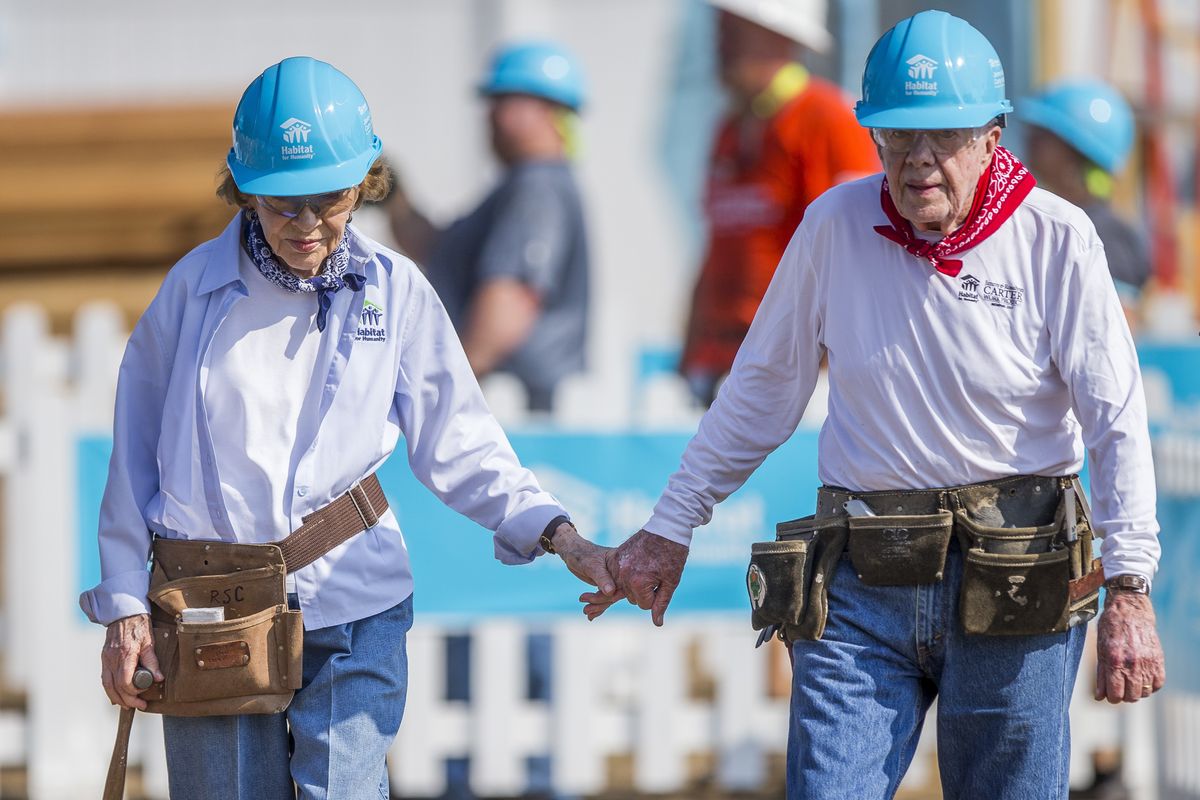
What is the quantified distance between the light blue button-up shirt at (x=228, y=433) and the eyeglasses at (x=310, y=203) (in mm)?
134

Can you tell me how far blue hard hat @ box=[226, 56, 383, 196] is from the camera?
10.8ft

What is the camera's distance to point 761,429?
3.71 meters

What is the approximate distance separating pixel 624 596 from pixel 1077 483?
1.02m

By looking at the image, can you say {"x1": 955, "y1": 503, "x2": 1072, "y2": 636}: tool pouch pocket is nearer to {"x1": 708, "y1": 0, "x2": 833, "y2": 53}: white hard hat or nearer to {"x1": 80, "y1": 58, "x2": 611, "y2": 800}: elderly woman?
{"x1": 80, "y1": 58, "x2": 611, "y2": 800}: elderly woman

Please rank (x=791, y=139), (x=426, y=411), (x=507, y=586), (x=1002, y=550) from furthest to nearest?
(x=791, y=139), (x=507, y=586), (x=426, y=411), (x=1002, y=550)

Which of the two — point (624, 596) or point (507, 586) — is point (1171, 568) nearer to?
point (507, 586)

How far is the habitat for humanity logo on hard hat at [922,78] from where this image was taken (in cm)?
331

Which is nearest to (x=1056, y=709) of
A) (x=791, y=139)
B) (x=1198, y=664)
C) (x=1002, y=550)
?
(x=1002, y=550)

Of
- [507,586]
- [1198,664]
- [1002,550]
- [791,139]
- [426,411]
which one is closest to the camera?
[1002,550]

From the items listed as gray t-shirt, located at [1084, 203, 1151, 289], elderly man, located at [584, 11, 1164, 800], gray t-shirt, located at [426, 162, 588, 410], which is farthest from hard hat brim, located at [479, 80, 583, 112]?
elderly man, located at [584, 11, 1164, 800]

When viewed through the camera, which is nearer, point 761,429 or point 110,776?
point 110,776

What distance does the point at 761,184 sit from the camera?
6801 mm

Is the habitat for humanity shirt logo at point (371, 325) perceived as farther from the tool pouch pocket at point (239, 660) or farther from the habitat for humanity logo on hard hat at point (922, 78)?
the habitat for humanity logo on hard hat at point (922, 78)

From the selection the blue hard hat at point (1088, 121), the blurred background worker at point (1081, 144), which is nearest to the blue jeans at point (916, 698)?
the blurred background worker at point (1081, 144)
